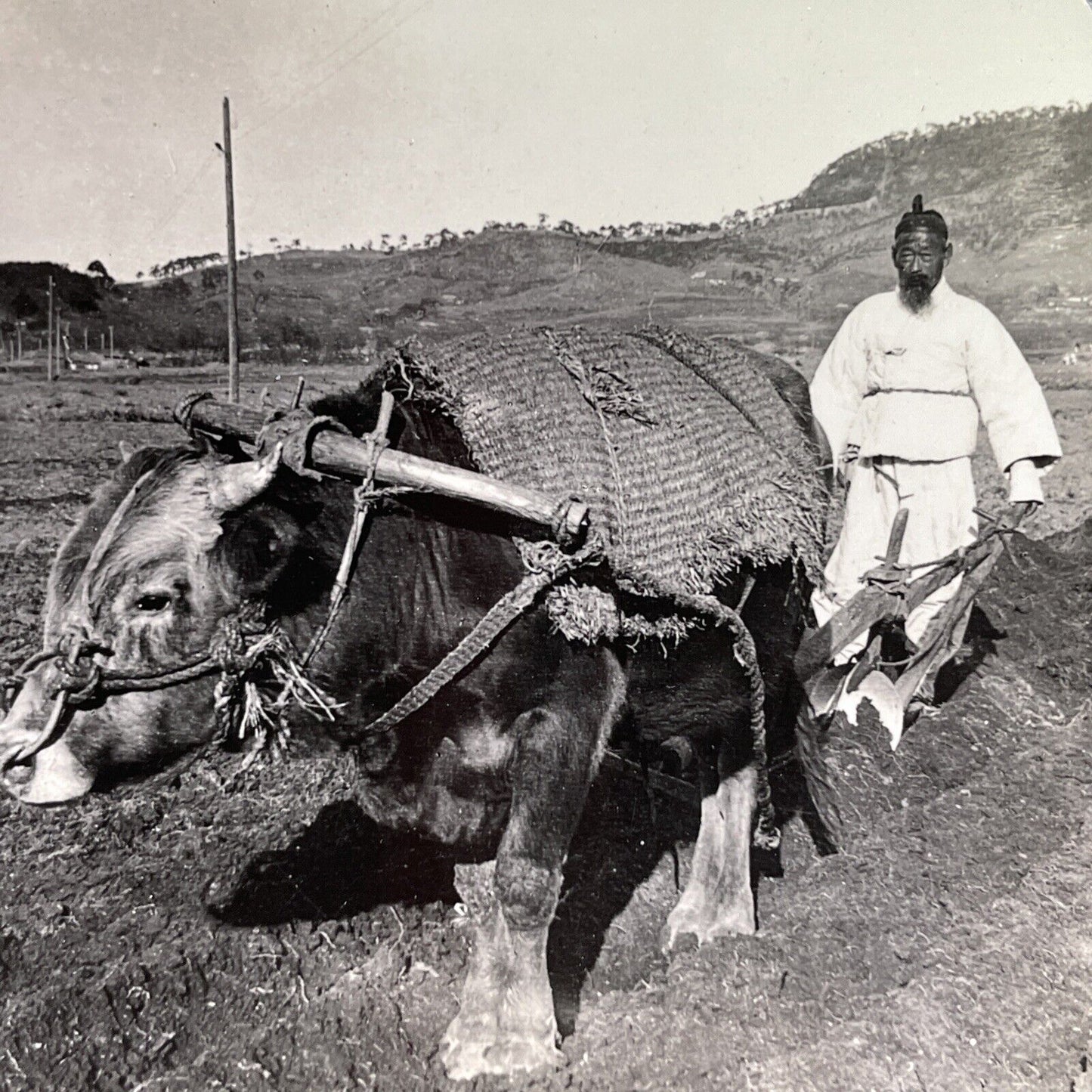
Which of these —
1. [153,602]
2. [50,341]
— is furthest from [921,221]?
[50,341]

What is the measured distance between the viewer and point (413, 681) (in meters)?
2.04

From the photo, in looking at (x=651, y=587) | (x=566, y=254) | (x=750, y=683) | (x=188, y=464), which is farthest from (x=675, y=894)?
(x=566, y=254)

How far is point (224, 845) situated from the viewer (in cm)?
268

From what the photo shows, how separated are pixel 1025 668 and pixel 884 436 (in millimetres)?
1769

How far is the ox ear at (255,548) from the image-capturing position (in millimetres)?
1754

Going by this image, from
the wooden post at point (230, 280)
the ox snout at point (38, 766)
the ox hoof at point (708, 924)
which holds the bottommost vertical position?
the ox hoof at point (708, 924)

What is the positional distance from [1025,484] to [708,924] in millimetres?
1706

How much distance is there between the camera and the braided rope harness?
1.66m

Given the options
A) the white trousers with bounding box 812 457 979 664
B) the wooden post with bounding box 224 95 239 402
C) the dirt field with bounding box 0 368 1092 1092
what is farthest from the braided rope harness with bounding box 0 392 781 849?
the white trousers with bounding box 812 457 979 664

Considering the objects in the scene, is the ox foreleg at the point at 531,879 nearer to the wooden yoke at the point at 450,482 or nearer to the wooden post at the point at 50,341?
the wooden yoke at the point at 450,482

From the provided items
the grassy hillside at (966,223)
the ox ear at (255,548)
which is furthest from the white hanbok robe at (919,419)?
the ox ear at (255,548)

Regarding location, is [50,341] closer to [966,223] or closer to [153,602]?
[153,602]

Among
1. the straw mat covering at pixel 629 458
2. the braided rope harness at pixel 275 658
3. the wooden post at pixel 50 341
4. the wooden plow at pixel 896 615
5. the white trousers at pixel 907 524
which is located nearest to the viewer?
the braided rope harness at pixel 275 658

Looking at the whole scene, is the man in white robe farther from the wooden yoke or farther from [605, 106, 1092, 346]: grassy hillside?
the wooden yoke
